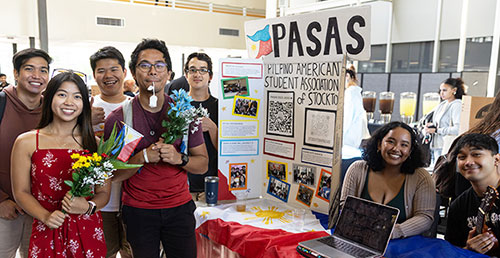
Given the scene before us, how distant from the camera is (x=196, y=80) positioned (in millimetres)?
2535

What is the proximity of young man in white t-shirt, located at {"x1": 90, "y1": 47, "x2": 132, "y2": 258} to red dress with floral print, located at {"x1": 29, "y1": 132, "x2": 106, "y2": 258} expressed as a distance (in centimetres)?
41

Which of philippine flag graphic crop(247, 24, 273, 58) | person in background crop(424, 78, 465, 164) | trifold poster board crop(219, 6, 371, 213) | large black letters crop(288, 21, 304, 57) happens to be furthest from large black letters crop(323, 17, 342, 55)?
person in background crop(424, 78, 465, 164)

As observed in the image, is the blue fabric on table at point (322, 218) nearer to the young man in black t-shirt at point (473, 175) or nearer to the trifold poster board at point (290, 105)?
the trifold poster board at point (290, 105)

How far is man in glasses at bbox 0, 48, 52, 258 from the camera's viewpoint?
1.94 meters

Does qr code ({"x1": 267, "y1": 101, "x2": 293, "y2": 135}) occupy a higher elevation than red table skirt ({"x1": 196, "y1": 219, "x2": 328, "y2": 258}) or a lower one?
higher

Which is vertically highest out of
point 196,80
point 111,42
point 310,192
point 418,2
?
point 418,2

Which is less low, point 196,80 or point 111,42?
point 111,42

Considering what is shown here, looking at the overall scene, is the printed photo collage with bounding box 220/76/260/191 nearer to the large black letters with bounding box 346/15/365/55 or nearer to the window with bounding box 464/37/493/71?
the large black letters with bounding box 346/15/365/55

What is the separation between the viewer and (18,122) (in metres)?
1.97

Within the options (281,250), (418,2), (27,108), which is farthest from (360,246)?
(418,2)

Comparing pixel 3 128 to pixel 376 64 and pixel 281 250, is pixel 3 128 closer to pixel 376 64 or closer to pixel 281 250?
pixel 281 250

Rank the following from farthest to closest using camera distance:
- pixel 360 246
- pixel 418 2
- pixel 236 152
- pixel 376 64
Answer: pixel 376 64, pixel 418 2, pixel 236 152, pixel 360 246

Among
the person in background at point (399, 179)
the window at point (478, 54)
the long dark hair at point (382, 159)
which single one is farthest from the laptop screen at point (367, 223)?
the window at point (478, 54)

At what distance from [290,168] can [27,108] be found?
5.16ft
